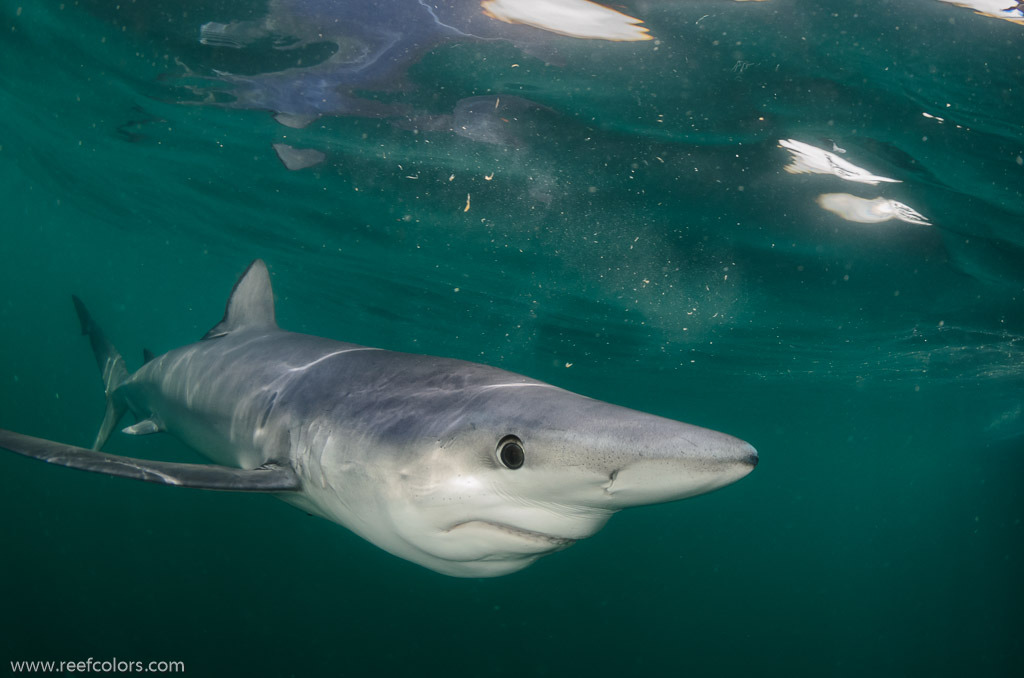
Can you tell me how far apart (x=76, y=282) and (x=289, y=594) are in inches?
2702

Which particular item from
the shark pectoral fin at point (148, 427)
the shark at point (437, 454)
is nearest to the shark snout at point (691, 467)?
the shark at point (437, 454)

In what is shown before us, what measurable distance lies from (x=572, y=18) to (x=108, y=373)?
28.0 ft

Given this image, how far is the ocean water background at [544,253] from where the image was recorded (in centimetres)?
695

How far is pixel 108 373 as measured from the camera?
28.2ft

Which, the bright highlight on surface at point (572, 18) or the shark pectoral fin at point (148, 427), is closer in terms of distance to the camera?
the bright highlight on surface at point (572, 18)

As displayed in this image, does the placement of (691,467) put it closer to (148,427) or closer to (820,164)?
(148,427)

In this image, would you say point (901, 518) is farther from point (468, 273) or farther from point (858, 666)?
point (468, 273)

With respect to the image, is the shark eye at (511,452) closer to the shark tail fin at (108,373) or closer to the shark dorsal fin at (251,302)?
the shark dorsal fin at (251,302)

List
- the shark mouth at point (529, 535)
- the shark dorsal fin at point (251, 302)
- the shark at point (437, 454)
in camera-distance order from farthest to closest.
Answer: the shark dorsal fin at point (251, 302) < the shark mouth at point (529, 535) < the shark at point (437, 454)

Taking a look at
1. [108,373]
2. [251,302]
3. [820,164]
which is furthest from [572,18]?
[108,373]

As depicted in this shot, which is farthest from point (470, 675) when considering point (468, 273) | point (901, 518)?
point (901, 518)

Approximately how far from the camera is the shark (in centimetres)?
186

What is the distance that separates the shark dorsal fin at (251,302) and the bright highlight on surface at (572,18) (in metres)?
4.04

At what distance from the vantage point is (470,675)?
16500 millimetres
